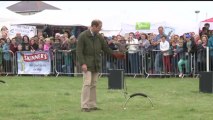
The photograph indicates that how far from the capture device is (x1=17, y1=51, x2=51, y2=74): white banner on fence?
21.4 metres

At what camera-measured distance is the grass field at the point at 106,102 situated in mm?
9695

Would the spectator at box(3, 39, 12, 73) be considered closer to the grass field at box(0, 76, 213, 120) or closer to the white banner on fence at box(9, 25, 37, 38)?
the grass field at box(0, 76, 213, 120)

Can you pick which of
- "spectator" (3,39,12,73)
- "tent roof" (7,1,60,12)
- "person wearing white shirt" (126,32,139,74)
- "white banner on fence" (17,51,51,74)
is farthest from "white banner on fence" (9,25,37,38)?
"tent roof" (7,1,60,12)

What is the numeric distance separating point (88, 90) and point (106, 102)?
4.88 feet

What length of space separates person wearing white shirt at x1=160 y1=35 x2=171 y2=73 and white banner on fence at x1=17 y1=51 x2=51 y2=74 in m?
4.92

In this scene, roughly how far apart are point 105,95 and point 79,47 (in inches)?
124

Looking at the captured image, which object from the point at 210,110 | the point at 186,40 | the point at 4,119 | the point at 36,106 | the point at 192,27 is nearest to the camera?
the point at 4,119

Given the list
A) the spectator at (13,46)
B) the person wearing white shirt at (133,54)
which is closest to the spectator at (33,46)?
the spectator at (13,46)

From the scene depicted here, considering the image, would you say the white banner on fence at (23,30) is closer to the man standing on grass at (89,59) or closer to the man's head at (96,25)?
the man standing on grass at (89,59)

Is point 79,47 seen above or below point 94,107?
above

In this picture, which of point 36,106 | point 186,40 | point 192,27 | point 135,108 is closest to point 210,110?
point 135,108

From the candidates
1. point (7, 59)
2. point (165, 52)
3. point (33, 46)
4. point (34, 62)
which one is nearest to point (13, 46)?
point (7, 59)

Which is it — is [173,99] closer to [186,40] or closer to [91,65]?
[91,65]

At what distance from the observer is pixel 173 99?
1243 cm
